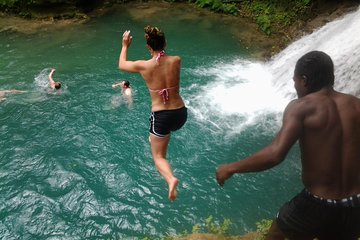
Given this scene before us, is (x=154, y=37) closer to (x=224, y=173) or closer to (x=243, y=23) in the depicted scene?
(x=224, y=173)

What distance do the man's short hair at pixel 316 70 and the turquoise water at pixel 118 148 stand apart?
409 cm

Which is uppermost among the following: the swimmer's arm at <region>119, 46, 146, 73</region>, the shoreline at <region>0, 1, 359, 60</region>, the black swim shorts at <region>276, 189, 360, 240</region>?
the swimmer's arm at <region>119, 46, 146, 73</region>

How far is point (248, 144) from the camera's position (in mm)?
8859

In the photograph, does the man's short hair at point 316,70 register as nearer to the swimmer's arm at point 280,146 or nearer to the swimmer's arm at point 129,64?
the swimmer's arm at point 280,146

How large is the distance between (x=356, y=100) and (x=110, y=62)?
35.3ft

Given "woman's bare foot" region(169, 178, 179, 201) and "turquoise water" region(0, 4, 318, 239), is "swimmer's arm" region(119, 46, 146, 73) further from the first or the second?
"turquoise water" region(0, 4, 318, 239)

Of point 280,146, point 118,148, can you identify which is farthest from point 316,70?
point 118,148

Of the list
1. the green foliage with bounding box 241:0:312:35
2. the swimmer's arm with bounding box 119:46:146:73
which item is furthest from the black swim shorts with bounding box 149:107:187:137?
the green foliage with bounding box 241:0:312:35

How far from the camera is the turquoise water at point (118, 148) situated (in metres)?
6.98

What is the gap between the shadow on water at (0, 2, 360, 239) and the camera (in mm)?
7020

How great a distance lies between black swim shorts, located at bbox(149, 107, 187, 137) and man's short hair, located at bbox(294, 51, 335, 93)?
1.99 metres

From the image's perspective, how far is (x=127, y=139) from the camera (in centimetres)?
915

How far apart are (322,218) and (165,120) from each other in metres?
2.18

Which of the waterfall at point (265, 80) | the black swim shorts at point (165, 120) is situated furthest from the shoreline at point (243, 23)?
the black swim shorts at point (165, 120)
